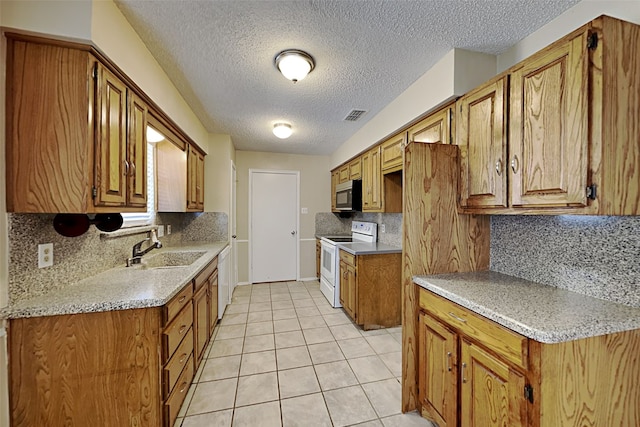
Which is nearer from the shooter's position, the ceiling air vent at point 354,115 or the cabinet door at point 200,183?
the ceiling air vent at point 354,115

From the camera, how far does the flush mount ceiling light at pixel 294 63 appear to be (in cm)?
174

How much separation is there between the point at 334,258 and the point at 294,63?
2479 millimetres

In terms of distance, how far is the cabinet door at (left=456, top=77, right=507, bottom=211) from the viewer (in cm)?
147

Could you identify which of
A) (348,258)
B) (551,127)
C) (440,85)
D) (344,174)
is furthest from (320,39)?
(344,174)

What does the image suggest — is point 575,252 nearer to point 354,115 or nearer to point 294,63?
point 294,63

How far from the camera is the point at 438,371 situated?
149 centimetres

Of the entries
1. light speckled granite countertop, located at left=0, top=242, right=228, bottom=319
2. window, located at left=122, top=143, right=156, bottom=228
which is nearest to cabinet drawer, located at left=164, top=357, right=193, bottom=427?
light speckled granite countertop, located at left=0, top=242, right=228, bottom=319

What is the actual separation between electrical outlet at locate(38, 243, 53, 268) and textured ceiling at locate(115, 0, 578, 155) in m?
1.35

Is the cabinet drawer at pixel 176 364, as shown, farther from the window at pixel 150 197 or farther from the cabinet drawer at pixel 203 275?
the window at pixel 150 197

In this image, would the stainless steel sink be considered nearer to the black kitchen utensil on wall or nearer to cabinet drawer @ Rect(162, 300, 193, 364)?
cabinet drawer @ Rect(162, 300, 193, 364)

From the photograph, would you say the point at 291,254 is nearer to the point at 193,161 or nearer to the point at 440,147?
the point at 193,161

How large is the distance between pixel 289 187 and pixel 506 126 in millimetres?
3754

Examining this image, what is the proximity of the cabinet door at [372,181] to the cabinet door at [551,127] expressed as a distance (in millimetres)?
1742

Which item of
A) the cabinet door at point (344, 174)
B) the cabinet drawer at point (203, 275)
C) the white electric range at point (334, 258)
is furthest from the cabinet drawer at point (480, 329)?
the cabinet door at point (344, 174)
